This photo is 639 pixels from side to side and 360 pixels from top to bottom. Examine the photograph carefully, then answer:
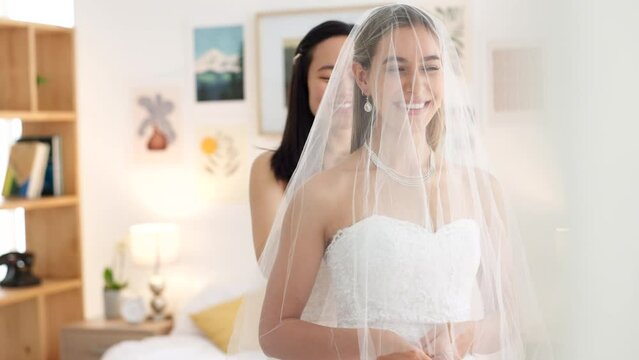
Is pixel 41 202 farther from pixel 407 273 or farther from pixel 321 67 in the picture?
pixel 407 273

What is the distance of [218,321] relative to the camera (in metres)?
4.15

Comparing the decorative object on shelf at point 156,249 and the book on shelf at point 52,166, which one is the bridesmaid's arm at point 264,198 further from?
the book on shelf at point 52,166

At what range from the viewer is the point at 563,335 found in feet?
2.28

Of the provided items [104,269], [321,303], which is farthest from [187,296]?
[321,303]

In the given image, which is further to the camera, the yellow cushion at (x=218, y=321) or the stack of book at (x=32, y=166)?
the stack of book at (x=32, y=166)

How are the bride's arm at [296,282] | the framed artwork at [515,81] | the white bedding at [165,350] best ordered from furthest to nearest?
1. the white bedding at [165,350]
2. the bride's arm at [296,282]
3. the framed artwork at [515,81]

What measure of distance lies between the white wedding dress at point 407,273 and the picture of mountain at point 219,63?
10.4 feet

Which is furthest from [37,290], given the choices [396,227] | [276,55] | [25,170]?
[396,227]

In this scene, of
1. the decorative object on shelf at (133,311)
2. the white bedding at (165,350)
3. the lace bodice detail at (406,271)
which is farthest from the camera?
the decorative object on shelf at (133,311)

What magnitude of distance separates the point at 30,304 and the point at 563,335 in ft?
Answer: 13.3

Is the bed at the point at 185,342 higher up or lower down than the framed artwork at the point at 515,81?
lower down

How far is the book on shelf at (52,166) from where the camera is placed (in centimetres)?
449

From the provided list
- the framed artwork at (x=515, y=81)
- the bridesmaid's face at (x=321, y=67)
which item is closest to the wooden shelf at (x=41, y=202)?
the bridesmaid's face at (x=321, y=67)

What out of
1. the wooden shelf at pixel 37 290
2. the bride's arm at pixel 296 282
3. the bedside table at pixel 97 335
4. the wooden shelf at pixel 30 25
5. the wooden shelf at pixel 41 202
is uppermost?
the wooden shelf at pixel 30 25
